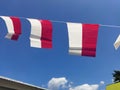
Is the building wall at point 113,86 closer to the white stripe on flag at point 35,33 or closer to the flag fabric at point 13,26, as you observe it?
the white stripe on flag at point 35,33

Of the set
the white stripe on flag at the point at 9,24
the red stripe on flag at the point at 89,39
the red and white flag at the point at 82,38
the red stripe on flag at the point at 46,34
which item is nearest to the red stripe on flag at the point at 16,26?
the white stripe on flag at the point at 9,24

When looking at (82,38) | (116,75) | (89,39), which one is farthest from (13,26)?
(116,75)

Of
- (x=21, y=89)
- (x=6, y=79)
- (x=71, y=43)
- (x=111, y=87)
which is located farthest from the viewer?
(x=111, y=87)

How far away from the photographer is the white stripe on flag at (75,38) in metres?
10.8

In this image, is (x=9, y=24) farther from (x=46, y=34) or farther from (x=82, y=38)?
(x=82, y=38)

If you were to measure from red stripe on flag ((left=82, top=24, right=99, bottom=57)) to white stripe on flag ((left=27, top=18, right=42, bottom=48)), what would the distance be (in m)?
1.42

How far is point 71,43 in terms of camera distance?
35.9ft

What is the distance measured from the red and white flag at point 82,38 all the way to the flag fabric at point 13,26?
5.43 feet

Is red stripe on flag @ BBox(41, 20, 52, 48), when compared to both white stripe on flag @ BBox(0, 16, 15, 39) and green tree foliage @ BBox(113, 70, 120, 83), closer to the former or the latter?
white stripe on flag @ BBox(0, 16, 15, 39)

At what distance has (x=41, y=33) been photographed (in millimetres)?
11266

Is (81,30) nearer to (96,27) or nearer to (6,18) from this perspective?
(96,27)

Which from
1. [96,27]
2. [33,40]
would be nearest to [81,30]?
[96,27]

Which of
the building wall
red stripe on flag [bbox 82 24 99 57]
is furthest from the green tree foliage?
red stripe on flag [bbox 82 24 99 57]

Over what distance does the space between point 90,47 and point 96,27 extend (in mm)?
726
